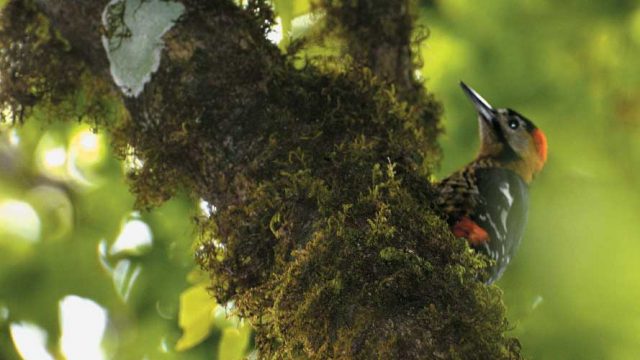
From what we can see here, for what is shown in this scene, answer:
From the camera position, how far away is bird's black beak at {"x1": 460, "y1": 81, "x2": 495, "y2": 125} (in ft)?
11.6

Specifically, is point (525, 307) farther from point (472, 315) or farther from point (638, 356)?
point (472, 315)

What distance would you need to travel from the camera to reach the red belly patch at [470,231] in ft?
8.73

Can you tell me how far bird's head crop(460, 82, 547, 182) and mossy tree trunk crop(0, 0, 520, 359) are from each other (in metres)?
0.75

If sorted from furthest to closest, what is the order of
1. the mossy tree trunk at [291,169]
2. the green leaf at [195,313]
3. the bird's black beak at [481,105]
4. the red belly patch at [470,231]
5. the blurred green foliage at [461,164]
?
the bird's black beak at [481,105] → the green leaf at [195,313] → the blurred green foliage at [461,164] → the red belly patch at [470,231] → the mossy tree trunk at [291,169]

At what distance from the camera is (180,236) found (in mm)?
3961

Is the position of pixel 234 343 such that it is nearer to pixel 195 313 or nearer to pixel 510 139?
pixel 195 313

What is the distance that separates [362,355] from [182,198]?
255cm

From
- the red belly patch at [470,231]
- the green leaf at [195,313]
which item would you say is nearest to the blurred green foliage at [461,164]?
the green leaf at [195,313]

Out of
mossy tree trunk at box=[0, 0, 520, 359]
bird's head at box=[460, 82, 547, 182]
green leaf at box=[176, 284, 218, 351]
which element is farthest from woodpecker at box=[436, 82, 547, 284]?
green leaf at box=[176, 284, 218, 351]

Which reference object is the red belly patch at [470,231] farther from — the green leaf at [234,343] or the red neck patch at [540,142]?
the green leaf at [234,343]

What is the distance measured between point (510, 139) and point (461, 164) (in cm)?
32

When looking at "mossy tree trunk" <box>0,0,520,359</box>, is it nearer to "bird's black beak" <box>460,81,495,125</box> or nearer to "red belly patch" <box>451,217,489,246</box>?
"red belly patch" <box>451,217,489,246</box>

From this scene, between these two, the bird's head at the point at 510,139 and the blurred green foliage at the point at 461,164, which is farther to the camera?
the bird's head at the point at 510,139

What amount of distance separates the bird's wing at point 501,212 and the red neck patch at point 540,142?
8.0 inches
